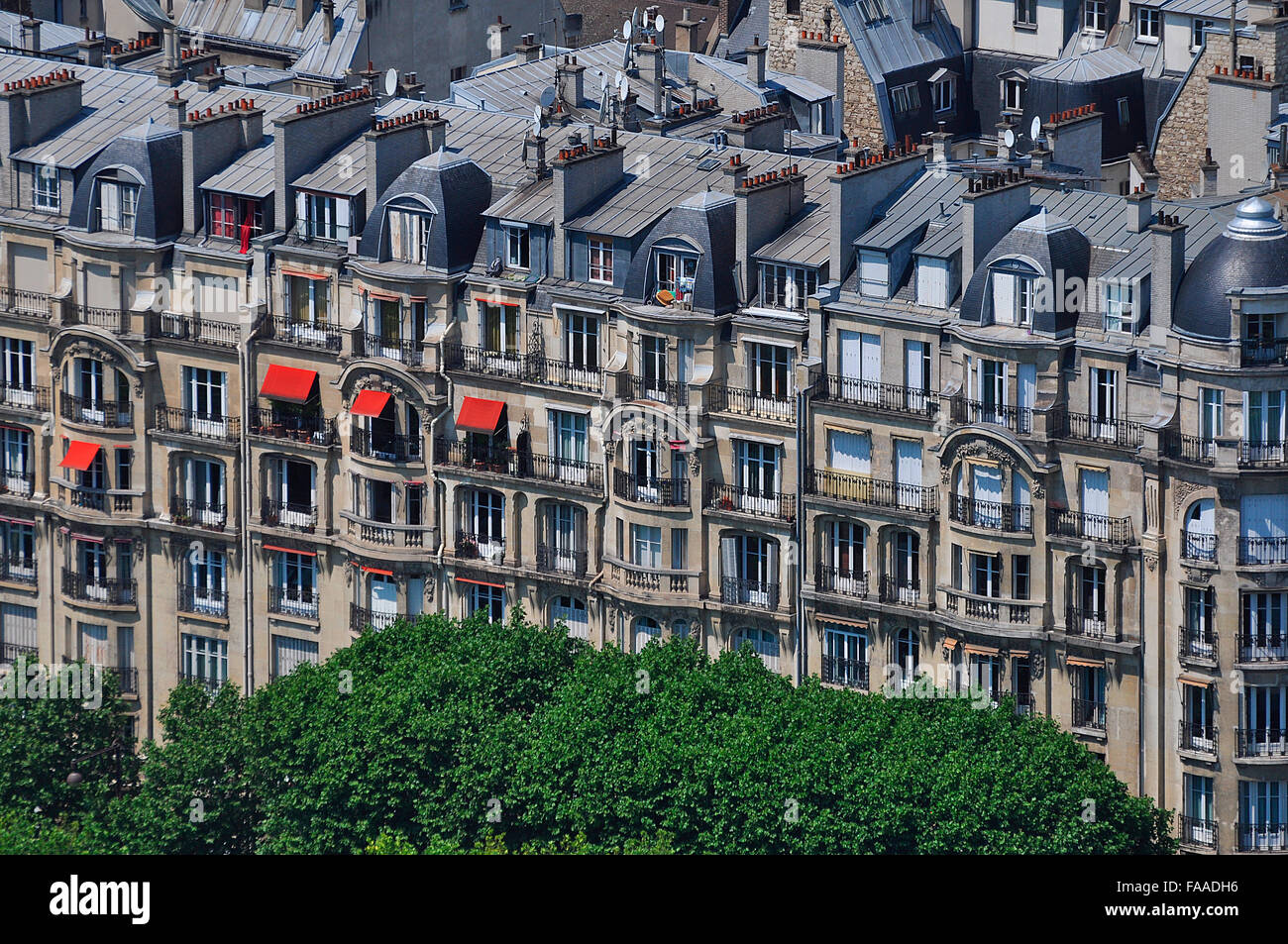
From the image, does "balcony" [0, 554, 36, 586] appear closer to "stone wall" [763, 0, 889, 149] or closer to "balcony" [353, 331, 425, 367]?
"balcony" [353, 331, 425, 367]

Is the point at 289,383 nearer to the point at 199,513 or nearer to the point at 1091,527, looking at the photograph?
the point at 199,513

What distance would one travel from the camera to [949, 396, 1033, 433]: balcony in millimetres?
105000

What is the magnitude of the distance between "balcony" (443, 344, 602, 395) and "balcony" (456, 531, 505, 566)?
683cm

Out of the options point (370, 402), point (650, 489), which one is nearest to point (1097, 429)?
point (650, 489)

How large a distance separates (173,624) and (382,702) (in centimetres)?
2058

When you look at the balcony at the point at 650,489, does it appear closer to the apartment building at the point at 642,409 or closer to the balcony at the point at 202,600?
the apartment building at the point at 642,409

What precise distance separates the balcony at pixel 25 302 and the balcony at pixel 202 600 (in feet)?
42.2

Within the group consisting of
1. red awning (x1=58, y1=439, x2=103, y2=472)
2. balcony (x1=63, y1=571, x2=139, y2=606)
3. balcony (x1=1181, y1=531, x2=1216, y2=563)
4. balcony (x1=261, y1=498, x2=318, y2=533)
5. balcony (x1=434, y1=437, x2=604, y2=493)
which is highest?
balcony (x1=1181, y1=531, x2=1216, y2=563)

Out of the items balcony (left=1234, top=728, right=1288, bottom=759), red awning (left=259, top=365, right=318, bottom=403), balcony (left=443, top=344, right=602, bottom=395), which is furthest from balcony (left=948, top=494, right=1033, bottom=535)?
red awning (left=259, top=365, right=318, bottom=403)

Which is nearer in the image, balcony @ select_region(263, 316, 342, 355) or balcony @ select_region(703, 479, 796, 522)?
balcony @ select_region(703, 479, 796, 522)

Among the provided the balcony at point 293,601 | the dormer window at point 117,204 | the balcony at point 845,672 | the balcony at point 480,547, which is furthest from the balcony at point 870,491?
the dormer window at point 117,204
